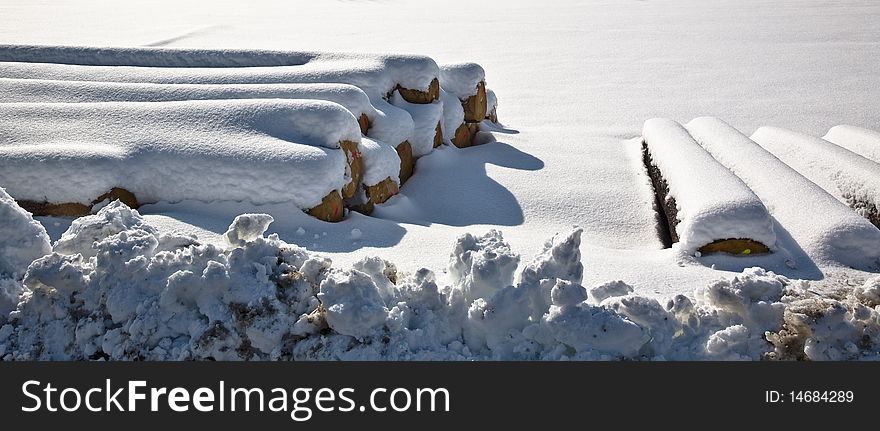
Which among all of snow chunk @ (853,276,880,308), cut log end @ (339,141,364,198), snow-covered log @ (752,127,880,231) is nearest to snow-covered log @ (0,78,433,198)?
cut log end @ (339,141,364,198)

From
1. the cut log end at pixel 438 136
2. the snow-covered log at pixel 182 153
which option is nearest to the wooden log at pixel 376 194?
the snow-covered log at pixel 182 153

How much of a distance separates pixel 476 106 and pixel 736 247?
9.95 feet

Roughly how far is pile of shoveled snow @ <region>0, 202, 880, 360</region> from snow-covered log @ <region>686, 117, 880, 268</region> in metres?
0.89

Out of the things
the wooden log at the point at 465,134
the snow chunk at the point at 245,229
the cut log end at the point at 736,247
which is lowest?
the cut log end at the point at 736,247

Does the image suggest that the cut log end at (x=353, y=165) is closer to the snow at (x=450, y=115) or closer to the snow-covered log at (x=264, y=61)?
the snow-covered log at (x=264, y=61)

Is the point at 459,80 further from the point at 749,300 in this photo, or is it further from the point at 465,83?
the point at 749,300

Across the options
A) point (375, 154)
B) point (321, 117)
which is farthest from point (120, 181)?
point (375, 154)

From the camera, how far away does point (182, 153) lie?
11.2ft

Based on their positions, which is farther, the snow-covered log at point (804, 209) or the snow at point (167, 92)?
the snow at point (167, 92)

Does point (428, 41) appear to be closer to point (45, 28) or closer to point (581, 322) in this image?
point (45, 28)

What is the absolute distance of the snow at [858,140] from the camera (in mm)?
4961

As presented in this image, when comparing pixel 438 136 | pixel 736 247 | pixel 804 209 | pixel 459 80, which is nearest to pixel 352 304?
pixel 736 247

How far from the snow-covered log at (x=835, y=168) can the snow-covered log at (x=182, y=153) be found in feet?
10.2

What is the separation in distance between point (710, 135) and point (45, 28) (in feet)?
44.3
